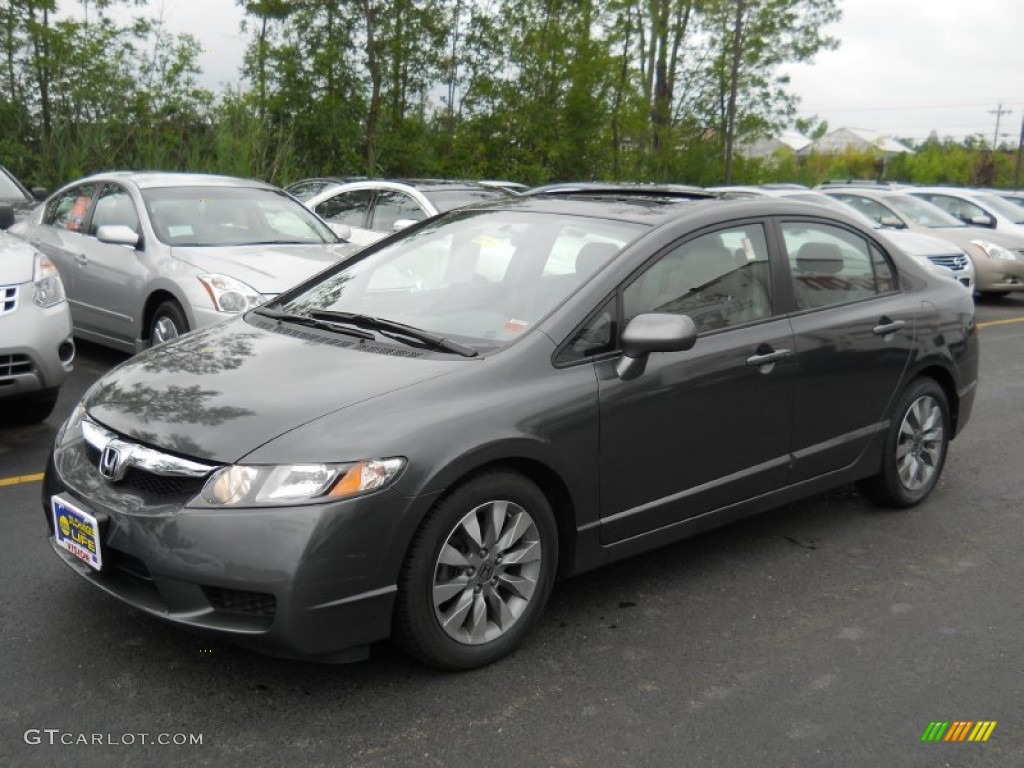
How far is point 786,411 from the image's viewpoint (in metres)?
4.38

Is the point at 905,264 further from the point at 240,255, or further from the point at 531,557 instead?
the point at 240,255

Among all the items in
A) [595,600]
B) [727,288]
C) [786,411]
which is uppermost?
[727,288]

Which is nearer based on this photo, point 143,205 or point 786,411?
point 786,411

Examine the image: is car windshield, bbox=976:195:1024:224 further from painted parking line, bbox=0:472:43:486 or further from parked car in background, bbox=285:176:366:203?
painted parking line, bbox=0:472:43:486

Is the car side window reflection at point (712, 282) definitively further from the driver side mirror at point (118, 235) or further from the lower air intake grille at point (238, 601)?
the driver side mirror at point (118, 235)

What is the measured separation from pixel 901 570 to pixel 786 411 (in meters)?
0.85

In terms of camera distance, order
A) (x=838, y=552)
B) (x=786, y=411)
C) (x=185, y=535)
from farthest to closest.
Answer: (x=838, y=552), (x=786, y=411), (x=185, y=535)

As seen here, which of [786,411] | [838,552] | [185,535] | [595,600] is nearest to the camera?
[185,535]

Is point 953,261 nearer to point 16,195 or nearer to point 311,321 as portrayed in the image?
point 311,321

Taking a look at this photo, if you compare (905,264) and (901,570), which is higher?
(905,264)

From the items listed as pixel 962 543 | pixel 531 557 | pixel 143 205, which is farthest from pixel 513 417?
pixel 143 205

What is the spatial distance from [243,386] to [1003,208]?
1640cm

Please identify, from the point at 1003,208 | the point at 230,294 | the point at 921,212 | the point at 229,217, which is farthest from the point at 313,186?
the point at 1003,208

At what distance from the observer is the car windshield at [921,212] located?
48.4 feet
